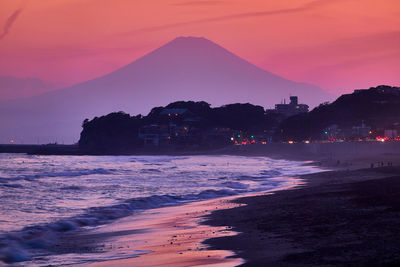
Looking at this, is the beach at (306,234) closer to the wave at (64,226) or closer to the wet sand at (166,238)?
the wet sand at (166,238)

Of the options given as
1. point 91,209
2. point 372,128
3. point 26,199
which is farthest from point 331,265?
point 372,128

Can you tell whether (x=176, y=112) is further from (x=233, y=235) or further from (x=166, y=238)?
(x=233, y=235)

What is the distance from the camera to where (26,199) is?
23531mm

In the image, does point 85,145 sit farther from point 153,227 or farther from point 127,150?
point 153,227

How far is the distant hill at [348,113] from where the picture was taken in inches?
5118

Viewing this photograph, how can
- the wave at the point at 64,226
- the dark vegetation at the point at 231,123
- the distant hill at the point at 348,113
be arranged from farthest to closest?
the dark vegetation at the point at 231,123
the distant hill at the point at 348,113
the wave at the point at 64,226

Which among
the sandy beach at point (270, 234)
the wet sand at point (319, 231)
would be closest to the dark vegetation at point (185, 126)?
the sandy beach at point (270, 234)

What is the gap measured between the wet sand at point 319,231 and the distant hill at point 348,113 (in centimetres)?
11377

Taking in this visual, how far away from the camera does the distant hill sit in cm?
13000

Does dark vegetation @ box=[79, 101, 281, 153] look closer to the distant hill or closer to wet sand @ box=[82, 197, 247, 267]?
the distant hill

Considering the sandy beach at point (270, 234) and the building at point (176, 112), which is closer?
the sandy beach at point (270, 234)

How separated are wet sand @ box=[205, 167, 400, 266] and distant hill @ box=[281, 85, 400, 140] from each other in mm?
113775

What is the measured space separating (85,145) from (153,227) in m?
167

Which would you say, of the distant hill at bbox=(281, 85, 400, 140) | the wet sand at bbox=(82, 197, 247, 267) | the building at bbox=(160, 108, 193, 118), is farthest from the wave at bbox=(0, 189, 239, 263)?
the building at bbox=(160, 108, 193, 118)
